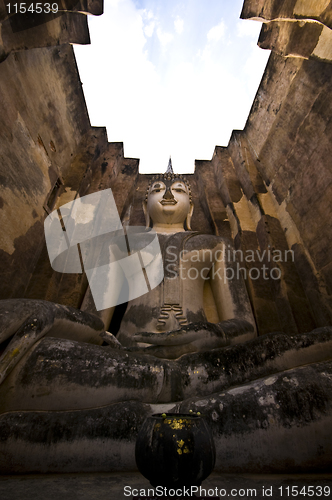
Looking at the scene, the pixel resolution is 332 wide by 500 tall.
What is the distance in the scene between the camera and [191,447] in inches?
38.1

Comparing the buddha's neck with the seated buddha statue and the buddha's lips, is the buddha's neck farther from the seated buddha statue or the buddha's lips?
the seated buddha statue

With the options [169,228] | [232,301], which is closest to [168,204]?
[169,228]

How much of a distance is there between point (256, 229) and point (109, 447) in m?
4.28

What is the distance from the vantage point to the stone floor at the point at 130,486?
1.16m

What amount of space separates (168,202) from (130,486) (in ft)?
12.2

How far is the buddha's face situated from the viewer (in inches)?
177

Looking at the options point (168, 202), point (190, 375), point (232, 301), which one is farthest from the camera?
point (168, 202)

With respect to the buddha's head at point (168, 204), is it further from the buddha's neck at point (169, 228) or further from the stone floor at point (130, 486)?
the stone floor at point (130, 486)

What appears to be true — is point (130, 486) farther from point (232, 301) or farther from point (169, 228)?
point (169, 228)

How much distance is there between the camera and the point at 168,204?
4.50m

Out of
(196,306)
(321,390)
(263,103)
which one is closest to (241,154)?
(263,103)

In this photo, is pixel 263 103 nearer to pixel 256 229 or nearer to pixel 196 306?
pixel 256 229

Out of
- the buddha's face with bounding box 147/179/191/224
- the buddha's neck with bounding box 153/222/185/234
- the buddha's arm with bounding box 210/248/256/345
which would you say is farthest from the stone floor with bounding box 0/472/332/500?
the buddha's face with bounding box 147/179/191/224

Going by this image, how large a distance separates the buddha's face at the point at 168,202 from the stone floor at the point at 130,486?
11.6 ft
